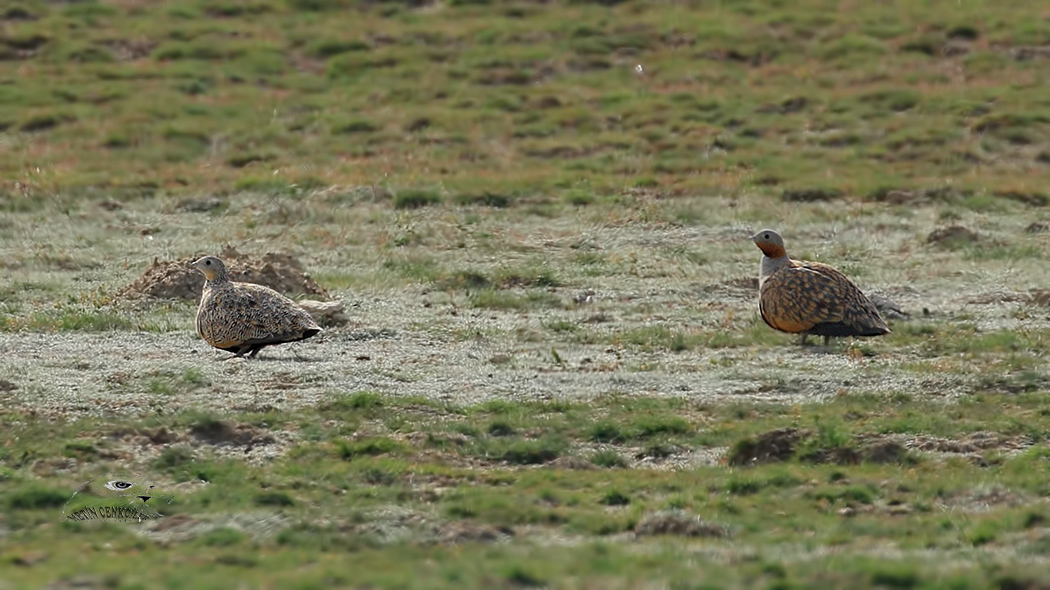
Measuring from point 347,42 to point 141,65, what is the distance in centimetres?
520

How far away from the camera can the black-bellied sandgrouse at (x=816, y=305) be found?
18.4m

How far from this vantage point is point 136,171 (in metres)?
33.3

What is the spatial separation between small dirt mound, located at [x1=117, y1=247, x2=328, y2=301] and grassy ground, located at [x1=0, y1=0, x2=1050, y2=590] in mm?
448

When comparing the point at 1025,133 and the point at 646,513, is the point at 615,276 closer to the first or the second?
the point at 646,513

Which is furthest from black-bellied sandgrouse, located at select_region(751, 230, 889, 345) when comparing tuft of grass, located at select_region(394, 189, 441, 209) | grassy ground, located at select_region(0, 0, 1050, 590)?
tuft of grass, located at select_region(394, 189, 441, 209)

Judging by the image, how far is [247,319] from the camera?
17.6 m

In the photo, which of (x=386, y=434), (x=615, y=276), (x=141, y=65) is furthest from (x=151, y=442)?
(x=141, y=65)

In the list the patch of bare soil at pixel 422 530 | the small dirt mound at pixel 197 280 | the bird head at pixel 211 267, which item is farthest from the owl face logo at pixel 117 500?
the small dirt mound at pixel 197 280

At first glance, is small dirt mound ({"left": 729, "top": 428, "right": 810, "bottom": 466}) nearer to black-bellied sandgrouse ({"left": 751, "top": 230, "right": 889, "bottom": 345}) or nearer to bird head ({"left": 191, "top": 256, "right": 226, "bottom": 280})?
black-bellied sandgrouse ({"left": 751, "top": 230, "right": 889, "bottom": 345})

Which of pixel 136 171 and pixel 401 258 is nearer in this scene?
pixel 401 258

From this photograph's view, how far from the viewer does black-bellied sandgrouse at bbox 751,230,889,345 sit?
18438mm

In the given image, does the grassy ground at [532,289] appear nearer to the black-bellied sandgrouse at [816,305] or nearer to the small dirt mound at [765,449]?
the small dirt mound at [765,449]

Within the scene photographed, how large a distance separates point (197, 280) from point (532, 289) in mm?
4235

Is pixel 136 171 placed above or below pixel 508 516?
below
